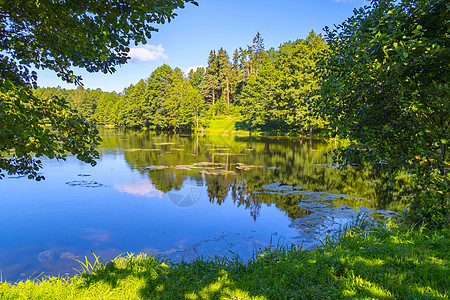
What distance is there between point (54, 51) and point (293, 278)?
5.40 metres

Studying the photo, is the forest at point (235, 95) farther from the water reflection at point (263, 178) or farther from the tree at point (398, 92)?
the tree at point (398, 92)

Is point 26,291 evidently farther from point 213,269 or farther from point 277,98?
point 277,98

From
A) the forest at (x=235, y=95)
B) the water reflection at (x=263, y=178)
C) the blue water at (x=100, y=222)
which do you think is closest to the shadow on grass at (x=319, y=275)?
the blue water at (x=100, y=222)

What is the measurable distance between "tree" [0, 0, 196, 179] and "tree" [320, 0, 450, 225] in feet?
12.4

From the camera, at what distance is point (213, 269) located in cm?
525

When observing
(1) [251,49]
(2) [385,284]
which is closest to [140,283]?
(2) [385,284]

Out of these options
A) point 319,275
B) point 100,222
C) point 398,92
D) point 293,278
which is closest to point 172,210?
point 100,222

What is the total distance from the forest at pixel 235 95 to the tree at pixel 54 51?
19.8 metres

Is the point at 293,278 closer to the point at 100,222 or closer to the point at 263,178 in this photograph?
the point at 100,222

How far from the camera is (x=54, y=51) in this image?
4617 millimetres

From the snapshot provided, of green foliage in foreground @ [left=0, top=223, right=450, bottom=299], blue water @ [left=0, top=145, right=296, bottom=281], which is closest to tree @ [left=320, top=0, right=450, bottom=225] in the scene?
green foliage in foreground @ [left=0, top=223, right=450, bottom=299]

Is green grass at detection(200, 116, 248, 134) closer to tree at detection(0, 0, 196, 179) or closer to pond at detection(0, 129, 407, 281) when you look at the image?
pond at detection(0, 129, 407, 281)

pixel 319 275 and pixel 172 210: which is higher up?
pixel 319 275

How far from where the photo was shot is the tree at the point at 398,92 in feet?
16.5
